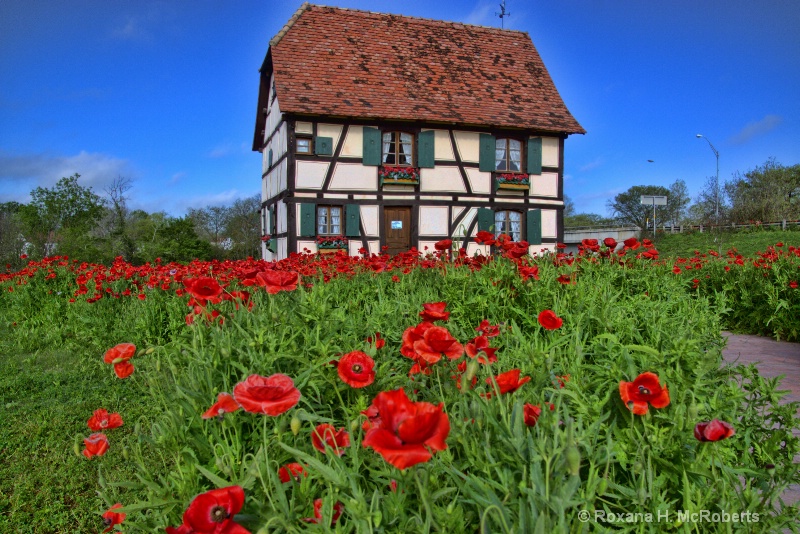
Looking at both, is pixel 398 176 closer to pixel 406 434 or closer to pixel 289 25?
pixel 289 25

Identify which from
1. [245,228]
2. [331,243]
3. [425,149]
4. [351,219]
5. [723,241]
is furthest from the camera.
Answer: [245,228]

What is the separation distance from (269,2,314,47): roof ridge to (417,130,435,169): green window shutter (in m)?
4.82

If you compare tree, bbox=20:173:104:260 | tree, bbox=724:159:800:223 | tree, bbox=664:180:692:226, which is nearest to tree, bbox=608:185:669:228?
tree, bbox=664:180:692:226

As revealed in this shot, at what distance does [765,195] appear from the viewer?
30500mm

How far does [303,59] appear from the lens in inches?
570

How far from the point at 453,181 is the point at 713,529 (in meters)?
13.7

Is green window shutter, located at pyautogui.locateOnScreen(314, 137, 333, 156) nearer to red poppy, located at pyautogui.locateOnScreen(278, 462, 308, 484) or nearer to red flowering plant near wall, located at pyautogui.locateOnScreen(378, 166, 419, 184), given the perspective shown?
red flowering plant near wall, located at pyautogui.locateOnScreen(378, 166, 419, 184)

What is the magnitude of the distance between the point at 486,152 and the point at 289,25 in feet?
22.1

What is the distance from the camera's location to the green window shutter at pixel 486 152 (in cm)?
1478

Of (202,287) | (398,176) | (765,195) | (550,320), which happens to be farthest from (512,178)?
(765,195)

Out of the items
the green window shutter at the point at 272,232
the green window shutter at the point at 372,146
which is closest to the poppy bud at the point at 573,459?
the green window shutter at the point at 372,146

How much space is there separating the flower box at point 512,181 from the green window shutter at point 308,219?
17.0 ft

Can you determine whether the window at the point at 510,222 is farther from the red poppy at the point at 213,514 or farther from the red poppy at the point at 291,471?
the red poppy at the point at 213,514

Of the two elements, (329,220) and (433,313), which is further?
(329,220)
